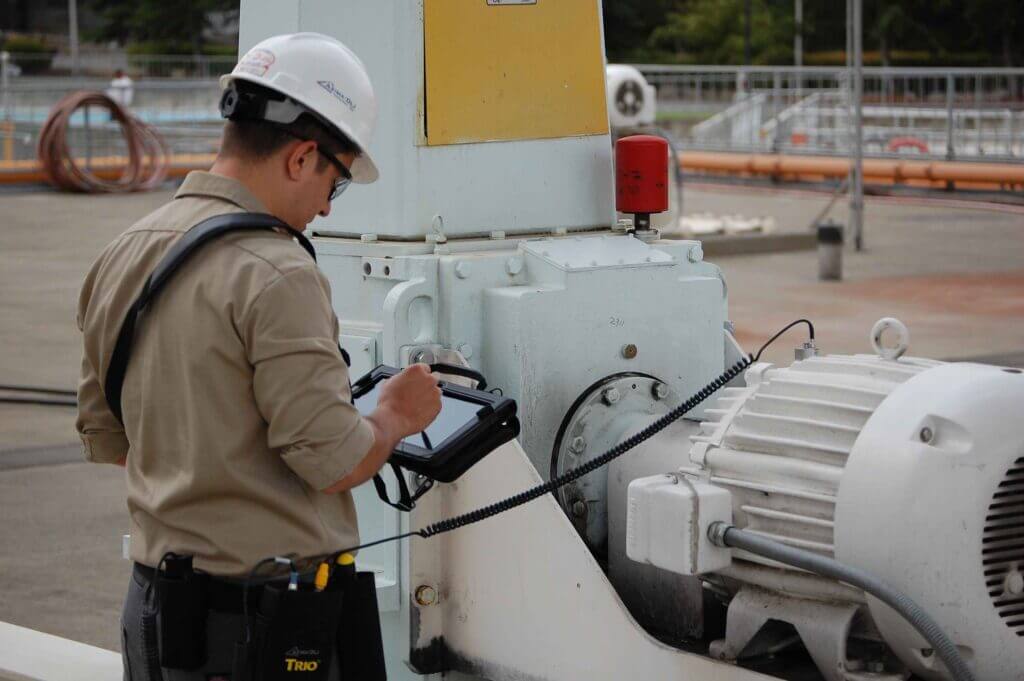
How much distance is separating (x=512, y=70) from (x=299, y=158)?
133 centimetres

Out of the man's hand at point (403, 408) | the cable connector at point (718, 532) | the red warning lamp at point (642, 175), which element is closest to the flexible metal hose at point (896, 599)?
the cable connector at point (718, 532)

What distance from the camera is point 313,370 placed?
233cm

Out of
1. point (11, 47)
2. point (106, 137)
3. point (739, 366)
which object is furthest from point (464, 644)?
point (11, 47)

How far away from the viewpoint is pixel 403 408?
2518 millimetres

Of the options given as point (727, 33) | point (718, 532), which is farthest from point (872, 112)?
point (727, 33)

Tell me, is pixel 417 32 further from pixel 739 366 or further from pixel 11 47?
pixel 11 47

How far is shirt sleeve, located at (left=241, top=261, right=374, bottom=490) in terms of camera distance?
2.32 metres

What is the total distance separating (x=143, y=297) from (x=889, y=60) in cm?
5657

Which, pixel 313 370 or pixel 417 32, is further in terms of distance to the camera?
pixel 417 32

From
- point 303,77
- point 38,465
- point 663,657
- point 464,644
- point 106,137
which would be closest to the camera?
point 303,77

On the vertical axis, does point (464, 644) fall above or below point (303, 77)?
below

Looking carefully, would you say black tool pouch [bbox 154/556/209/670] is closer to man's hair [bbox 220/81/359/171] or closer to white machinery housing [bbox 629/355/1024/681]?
man's hair [bbox 220/81/359/171]

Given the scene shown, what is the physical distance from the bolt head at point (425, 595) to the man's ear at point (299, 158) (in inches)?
53.4

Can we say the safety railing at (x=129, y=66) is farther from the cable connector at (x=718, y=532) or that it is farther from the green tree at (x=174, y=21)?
the cable connector at (x=718, y=532)
